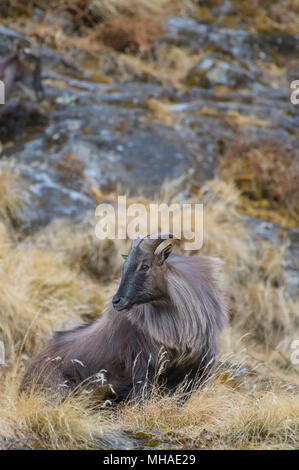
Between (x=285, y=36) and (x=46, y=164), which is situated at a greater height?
(x=285, y=36)

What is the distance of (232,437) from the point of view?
395 centimetres

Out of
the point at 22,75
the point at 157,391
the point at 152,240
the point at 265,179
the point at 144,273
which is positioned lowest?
the point at 157,391

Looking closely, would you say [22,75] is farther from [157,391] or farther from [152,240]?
[157,391]

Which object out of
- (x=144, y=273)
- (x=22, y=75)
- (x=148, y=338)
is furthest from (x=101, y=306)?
(x=22, y=75)

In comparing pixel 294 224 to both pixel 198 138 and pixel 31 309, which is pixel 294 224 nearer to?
pixel 198 138

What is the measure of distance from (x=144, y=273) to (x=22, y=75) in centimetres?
580

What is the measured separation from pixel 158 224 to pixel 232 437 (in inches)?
171

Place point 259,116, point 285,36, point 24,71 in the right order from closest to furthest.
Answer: point 24,71 → point 259,116 → point 285,36

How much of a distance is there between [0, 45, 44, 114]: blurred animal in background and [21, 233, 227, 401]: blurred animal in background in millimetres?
5345

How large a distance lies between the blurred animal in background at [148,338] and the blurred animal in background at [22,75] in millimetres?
5345

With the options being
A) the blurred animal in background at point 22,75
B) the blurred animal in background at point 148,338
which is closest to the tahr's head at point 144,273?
the blurred animal in background at point 148,338

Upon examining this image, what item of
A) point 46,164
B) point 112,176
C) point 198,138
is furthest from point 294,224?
point 46,164

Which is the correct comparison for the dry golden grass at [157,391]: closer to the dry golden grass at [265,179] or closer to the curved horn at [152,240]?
the dry golden grass at [265,179]

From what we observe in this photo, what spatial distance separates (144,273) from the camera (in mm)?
4590
